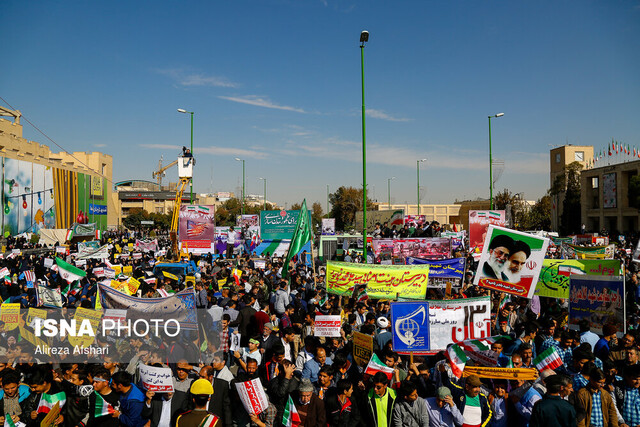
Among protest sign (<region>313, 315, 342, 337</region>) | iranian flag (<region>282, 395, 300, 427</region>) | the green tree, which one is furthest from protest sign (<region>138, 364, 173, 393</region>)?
the green tree

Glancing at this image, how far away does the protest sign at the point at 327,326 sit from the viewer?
7188 mm

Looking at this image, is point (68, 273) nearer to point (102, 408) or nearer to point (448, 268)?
point (102, 408)

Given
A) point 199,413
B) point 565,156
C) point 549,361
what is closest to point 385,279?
point 549,361

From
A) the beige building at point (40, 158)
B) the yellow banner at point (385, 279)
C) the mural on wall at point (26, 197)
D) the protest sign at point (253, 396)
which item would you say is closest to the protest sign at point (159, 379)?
the protest sign at point (253, 396)

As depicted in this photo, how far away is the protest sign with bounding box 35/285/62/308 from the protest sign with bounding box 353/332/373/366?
6.75 metres

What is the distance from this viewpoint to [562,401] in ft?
15.5

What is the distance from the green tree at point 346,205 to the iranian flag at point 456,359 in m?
70.4

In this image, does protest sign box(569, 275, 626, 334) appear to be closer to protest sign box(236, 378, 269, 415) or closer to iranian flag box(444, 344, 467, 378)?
iranian flag box(444, 344, 467, 378)

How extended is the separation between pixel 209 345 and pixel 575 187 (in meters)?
67.3

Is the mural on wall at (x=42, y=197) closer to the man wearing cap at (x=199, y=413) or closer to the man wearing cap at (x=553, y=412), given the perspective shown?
the man wearing cap at (x=199, y=413)

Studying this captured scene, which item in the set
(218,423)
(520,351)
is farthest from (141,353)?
(520,351)

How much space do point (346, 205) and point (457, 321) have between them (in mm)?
70723

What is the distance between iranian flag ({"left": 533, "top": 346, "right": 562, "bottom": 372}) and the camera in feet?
18.8

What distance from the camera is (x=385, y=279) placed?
35.0 feet
